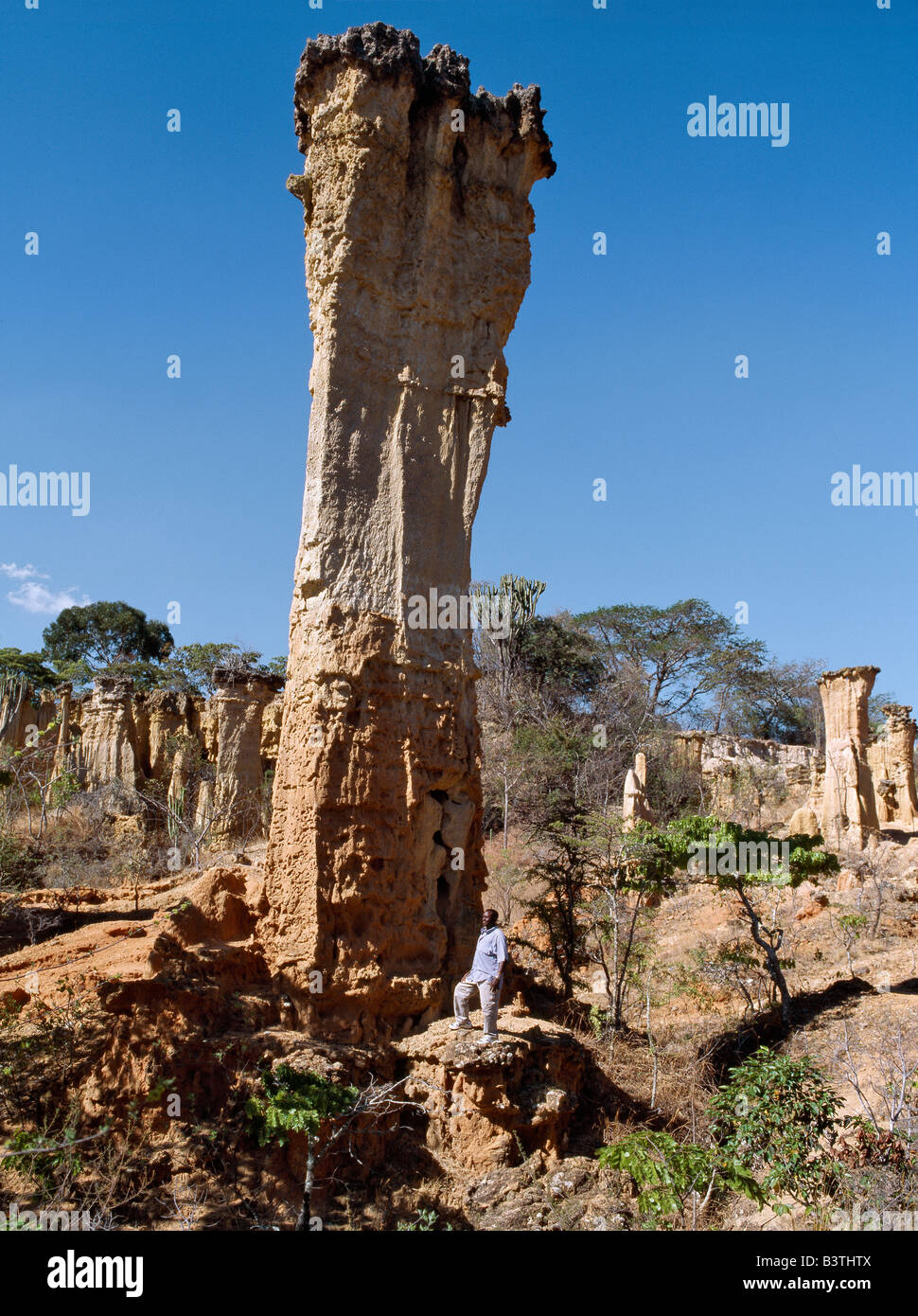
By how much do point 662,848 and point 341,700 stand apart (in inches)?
208

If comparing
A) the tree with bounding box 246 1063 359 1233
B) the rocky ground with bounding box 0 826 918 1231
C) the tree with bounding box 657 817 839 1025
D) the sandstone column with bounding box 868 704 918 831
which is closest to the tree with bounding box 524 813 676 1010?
the tree with bounding box 657 817 839 1025

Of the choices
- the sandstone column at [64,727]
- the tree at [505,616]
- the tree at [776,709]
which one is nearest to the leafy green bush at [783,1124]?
the sandstone column at [64,727]

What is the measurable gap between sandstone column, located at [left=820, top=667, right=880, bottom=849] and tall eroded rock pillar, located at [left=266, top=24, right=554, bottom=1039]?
1488cm

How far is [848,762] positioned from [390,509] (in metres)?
16.3

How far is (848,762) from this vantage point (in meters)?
21.2

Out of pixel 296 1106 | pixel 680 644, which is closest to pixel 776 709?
pixel 680 644

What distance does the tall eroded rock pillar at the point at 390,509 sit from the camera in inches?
303

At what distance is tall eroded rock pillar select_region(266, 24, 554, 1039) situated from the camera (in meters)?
7.70

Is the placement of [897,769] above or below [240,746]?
below

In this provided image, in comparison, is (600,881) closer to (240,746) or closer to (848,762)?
(240,746)

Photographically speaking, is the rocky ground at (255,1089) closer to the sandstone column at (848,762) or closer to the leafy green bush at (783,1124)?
the leafy green bush at (783,1124)
